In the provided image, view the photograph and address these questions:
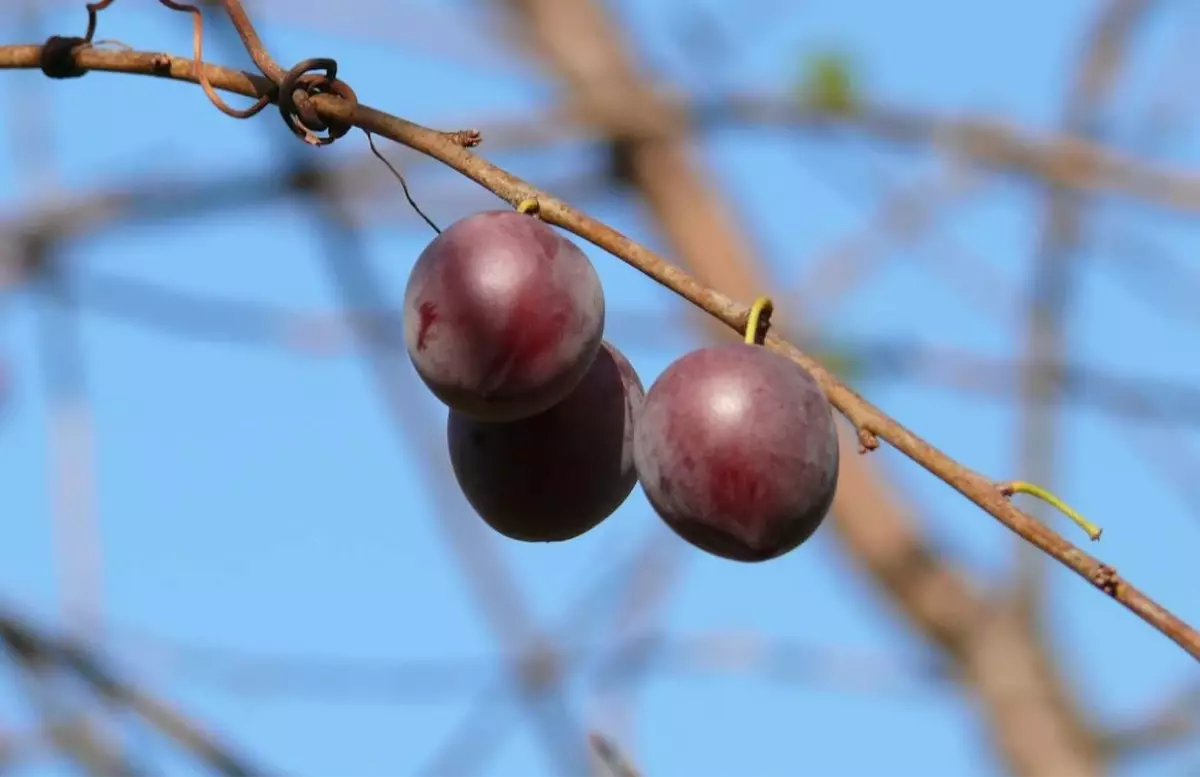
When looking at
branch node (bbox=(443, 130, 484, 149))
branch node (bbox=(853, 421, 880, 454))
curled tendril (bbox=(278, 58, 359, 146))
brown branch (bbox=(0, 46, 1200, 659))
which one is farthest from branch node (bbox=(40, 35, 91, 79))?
branch node (bbox=(853, 421, 880, 454))

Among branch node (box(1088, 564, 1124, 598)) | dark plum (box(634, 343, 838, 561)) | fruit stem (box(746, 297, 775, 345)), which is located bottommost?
branch node (box(1088, 564, 1124, 598))

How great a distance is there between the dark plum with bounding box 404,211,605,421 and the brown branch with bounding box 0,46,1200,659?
0.08 ft

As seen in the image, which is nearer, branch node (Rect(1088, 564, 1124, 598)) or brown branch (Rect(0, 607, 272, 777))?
branch node (Rect(1088, 564, 1124, 598))

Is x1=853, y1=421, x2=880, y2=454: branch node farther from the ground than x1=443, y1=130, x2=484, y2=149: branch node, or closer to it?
closer to it

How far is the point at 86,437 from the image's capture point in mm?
2119

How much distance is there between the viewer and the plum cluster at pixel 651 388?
0.96 m

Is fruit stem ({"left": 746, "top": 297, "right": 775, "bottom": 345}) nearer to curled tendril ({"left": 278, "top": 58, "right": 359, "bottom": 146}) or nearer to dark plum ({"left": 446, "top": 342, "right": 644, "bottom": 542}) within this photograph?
dark plum ({"left": 446, "top": 342, "right": 644, "bottom": 542})

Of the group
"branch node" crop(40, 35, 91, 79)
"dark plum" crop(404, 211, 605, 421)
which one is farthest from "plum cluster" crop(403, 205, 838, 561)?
"branch node" crop(40, 35, 91, 79)

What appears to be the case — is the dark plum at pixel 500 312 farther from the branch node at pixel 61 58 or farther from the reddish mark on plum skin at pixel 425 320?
the branch node at pixel 61 58

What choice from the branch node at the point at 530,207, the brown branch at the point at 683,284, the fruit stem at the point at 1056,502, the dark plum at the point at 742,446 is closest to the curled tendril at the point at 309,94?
the brown branch at the point at 683,284

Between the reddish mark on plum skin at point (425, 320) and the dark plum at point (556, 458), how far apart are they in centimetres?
10

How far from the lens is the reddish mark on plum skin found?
0.97 m

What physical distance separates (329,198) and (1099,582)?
1418 mm

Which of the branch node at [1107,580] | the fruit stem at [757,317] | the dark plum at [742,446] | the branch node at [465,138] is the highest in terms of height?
the branch node at [465,138]
